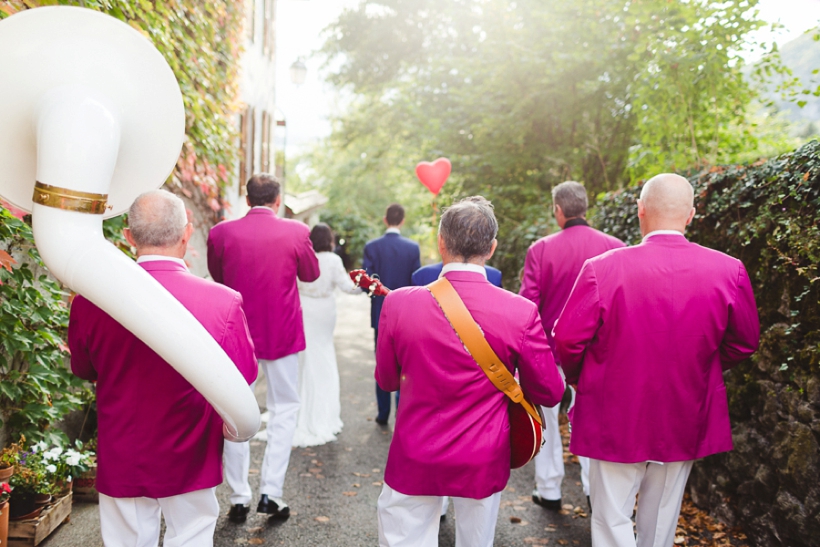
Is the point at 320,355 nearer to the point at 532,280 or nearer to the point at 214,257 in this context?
the point at 214,257

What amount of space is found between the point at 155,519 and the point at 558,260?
121 inches

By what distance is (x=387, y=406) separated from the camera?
7.20 metres

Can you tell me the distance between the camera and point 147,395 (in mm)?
2703

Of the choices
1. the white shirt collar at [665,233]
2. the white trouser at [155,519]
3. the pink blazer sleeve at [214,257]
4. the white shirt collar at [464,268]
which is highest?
the white shirt collar at [665,233]

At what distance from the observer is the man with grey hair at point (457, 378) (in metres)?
2.73

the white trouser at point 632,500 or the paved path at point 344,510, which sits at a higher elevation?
the white trouser at point 632,500

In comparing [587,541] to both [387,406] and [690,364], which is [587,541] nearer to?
[690,364]

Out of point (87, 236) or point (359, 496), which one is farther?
point (359, 496)

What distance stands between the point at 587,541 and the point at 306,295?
360cm

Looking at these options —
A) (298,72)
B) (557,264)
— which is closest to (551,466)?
(557,264)

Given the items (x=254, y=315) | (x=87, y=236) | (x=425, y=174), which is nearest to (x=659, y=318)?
(x=87, y=236)

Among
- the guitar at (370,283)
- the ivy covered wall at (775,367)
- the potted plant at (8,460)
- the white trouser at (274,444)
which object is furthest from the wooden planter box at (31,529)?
the ivy covered wall at (775,367)

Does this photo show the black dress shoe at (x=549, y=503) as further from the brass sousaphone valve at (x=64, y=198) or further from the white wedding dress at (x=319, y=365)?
the brass sousaphone valve at (x=64, y=198)

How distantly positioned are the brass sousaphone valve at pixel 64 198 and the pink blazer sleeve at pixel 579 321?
2141 millimetres
